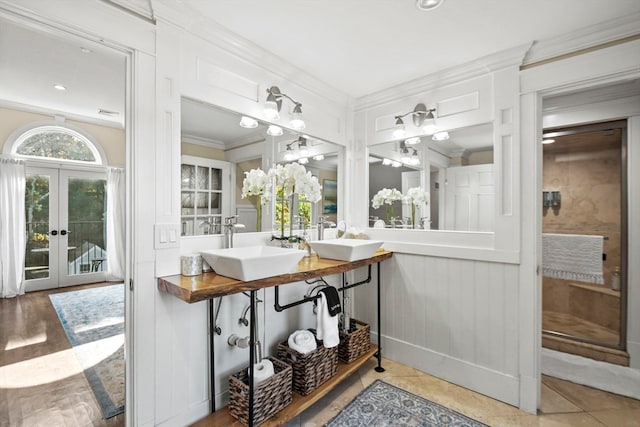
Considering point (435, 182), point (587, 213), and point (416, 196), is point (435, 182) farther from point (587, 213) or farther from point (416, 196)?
point (587, 213)

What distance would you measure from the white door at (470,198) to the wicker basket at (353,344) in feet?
3.61

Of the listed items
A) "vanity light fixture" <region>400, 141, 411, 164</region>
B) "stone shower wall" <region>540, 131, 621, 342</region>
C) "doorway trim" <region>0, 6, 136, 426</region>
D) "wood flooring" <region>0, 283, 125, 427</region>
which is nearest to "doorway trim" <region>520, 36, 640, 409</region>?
"vanity light fixture" <region>400, 141, 411, 164</region>

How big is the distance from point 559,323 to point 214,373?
10.6 ft

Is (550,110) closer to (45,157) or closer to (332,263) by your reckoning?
(332,263)

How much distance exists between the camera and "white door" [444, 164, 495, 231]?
221 cm

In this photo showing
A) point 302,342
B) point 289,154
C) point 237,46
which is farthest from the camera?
point 289,154

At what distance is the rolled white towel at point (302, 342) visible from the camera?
6.68ft

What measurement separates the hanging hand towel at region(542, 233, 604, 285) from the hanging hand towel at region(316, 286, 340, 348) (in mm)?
2326

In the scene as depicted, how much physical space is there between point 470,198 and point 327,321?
1421 millimetres

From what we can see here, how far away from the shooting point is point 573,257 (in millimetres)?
2846

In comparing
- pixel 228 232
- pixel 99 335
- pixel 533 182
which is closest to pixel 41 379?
pixel 99 335

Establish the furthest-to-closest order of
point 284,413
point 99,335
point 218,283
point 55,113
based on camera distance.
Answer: point 55,113
point 99,335
point 284,413
point 218,283

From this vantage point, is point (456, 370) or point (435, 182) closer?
point (456, 370)

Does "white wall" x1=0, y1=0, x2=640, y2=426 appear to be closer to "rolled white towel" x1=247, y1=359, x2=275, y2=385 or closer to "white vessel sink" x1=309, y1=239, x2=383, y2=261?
"rolled white towel" x1=247, y1=359, x2=275, y2=385
